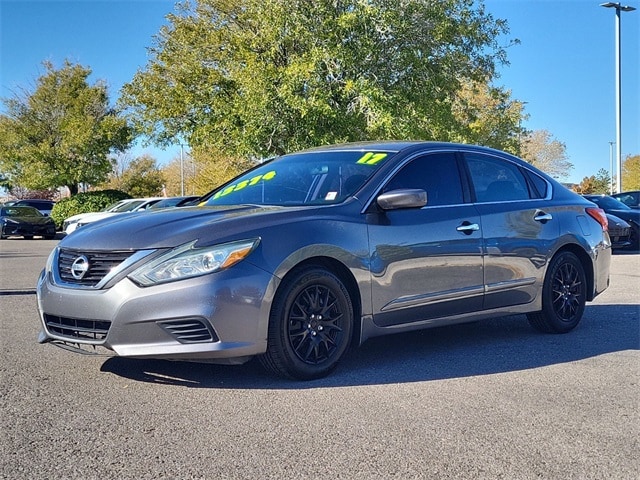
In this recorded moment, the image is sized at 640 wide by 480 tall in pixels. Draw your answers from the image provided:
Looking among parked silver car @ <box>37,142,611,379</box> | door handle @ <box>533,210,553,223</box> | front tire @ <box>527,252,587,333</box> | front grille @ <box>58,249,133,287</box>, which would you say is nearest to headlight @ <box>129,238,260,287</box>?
parked silver car @ <box>37,142,611,379</box>

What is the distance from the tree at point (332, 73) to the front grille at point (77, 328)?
619 inches

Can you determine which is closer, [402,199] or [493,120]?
[402,199]

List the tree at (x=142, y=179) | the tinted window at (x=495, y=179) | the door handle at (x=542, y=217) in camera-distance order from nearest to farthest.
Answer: the tinted window at (x=495, y=179) < the door handle at (x=542, y=217) < the tree at (x=142, y=179)

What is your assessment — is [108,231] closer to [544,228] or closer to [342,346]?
[342,346]

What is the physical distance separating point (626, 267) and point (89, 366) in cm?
1114

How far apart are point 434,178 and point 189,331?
2429 mm

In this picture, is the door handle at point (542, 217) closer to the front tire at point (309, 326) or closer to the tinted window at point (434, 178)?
the tinted window at point (434, 178)

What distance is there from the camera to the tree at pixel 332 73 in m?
20.4

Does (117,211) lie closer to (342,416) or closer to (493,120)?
(342,416)

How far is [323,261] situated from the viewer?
4.75 meters

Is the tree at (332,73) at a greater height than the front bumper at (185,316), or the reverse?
the tree at (332,73)

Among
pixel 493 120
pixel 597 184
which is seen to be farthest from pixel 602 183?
pixel 493 120

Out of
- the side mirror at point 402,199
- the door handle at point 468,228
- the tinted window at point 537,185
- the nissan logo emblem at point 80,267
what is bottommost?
the nissan logo emblem at point 80,267

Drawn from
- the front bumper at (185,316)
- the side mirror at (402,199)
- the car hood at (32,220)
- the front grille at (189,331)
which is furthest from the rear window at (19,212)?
the front grille at (189,331)
